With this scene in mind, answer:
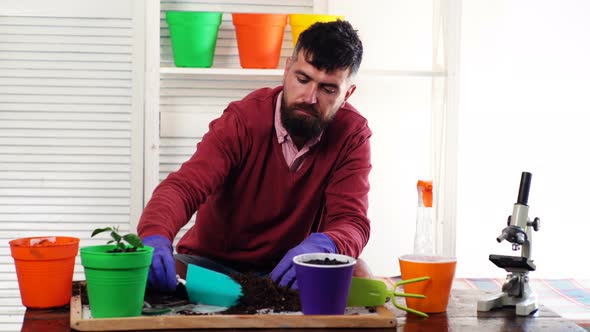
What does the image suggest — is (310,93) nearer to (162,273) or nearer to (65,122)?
(162,273)

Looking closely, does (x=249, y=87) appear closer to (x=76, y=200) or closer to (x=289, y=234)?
(x=76, y=200)

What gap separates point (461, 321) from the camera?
5.35 ft

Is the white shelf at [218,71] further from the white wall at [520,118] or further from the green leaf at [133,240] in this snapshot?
the green leaf at [133,240]

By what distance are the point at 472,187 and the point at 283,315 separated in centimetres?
228

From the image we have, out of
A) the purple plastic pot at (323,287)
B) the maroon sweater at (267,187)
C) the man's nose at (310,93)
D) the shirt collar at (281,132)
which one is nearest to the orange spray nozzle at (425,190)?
the maroon sweater at (267,187)

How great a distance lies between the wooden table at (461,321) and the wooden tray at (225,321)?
2 cm

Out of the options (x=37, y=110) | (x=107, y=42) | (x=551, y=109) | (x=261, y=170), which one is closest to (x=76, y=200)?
(x=37, y=110)

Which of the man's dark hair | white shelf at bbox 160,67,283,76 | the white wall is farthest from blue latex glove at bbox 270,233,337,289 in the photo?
the white wall

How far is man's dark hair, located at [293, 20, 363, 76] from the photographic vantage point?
216cm

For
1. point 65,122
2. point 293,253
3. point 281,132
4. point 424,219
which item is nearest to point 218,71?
point 65,122

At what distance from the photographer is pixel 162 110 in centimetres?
315

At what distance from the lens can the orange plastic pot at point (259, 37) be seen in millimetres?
2932

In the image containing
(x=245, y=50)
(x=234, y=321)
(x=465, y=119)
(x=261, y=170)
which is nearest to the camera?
(x=234, y=321)

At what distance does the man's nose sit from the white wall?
5.10 ft
